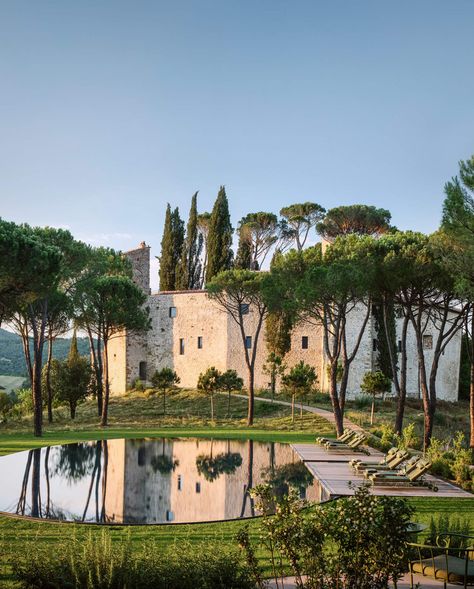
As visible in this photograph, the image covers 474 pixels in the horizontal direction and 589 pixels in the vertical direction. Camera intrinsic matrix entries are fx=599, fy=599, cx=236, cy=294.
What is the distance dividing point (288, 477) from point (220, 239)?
2906 cm

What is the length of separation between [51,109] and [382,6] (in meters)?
8.36

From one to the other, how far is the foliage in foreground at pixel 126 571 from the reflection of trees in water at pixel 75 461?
22.2 feet

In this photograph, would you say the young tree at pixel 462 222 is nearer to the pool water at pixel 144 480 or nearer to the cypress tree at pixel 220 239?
the pool water at pixel 144 480

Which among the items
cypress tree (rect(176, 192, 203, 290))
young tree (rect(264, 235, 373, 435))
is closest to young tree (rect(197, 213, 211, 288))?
cypress tree (rect(176, 192, 203, 290))

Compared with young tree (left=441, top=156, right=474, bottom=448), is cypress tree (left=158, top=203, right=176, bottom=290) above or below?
above

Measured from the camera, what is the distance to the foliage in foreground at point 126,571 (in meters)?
4.87

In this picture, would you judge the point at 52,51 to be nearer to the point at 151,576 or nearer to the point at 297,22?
the point at 297,22

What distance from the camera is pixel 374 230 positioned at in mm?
36625

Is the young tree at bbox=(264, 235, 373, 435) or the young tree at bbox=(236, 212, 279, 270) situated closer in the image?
the young tree at bbox=(264, 235, 373, 435)

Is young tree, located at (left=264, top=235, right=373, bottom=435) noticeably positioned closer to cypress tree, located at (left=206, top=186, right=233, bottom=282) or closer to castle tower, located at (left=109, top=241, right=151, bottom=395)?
cypress tree, located at (left=206, top=186, right=233, bottom=282)

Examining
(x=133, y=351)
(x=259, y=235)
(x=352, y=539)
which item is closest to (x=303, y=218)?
(x=259, y=235)

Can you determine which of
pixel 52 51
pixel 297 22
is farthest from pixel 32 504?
pixel 297 22

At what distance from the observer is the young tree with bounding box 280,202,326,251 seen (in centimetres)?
4178

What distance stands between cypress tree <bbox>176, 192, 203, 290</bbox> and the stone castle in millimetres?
→ 3536
